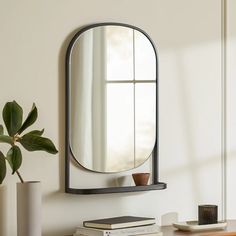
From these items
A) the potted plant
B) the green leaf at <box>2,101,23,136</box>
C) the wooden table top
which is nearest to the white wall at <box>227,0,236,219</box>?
the wooden table top

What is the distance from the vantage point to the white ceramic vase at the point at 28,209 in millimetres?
2451

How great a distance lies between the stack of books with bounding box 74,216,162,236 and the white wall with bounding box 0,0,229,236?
16 centimetres

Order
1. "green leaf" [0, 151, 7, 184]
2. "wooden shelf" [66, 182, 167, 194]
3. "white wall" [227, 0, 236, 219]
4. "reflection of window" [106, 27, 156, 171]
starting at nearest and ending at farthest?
1. "green leaf" [0, 151, 7, 184]
2. "wooden shelf" [66, 182, 167, 194]
3. "reflection of window" [106, 27, 156, 171]
4. "white wall" [227, 0, 236, 219]

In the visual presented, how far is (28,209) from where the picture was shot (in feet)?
8.05

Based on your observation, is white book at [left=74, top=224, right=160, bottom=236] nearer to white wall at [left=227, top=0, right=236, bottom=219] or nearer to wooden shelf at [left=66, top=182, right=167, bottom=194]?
wooden shelf at [left=66, top=182, right=167, bottom=194]

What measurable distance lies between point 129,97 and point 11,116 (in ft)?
2.32

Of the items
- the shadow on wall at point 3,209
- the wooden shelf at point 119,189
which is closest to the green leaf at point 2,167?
the shadow on wall at point 3,209

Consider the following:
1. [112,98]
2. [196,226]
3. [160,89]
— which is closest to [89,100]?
[112,98]

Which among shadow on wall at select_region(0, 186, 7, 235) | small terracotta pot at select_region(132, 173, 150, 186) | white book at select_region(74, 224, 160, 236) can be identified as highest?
→ small terracotta pot at select_region(132, 173, 150, 186)

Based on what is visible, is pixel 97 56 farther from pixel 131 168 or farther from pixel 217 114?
pixel 217 114

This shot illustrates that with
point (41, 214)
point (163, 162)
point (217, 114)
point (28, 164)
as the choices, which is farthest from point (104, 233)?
point (217, 114)

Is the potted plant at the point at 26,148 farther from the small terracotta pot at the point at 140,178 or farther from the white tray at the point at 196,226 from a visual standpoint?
the white tray at the point at 196,226

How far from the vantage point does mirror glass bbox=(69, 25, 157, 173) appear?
2791mm

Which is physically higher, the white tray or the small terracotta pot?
the small terracotta pot
